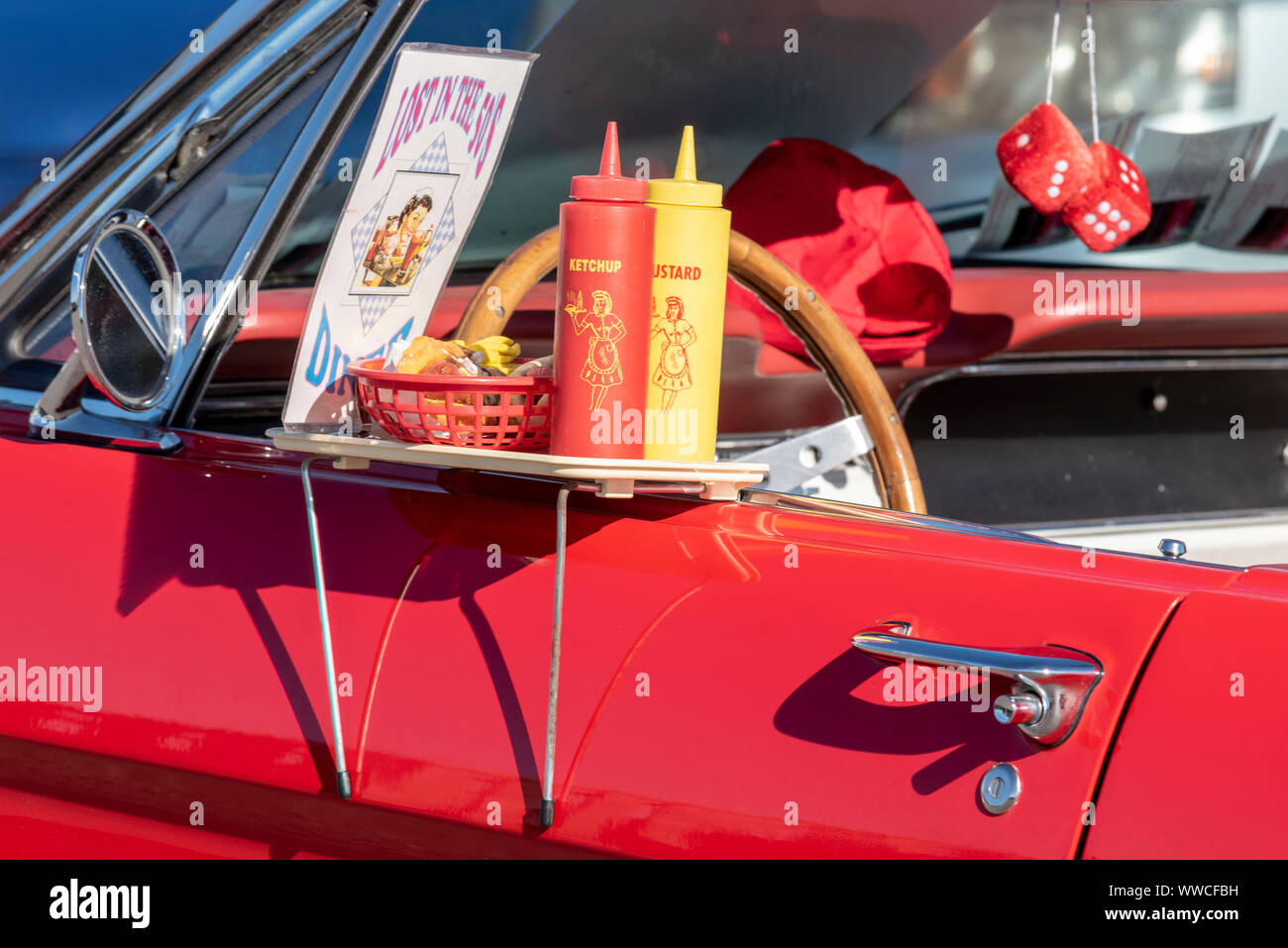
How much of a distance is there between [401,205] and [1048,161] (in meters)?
1.77

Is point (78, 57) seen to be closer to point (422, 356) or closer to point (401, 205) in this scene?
point (401, 205)

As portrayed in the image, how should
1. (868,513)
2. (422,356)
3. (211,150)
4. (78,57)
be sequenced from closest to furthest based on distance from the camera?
(422,356)
(868,513)
(211,150)
(78,57)

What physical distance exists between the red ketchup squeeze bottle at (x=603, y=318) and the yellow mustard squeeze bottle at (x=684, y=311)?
13mm

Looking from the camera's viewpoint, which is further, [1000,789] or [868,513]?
[868,513]

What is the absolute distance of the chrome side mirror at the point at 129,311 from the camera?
1.32 meters

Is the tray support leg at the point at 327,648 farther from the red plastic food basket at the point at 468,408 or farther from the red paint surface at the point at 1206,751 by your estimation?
the red paint surface at the point at 1206,751

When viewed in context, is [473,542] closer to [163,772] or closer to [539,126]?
[163,772]

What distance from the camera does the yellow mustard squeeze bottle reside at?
3.40 ft

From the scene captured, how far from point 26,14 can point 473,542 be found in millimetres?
1718

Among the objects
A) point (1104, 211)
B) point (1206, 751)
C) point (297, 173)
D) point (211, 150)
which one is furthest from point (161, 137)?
point (1104, 211)

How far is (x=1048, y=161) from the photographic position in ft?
8.67

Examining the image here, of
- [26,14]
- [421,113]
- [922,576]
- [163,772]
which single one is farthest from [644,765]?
[26,14]

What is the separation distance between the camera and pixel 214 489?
4.35ft

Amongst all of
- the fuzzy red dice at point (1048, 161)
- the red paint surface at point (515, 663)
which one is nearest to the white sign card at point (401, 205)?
the red paint surface at point (515, 663)
